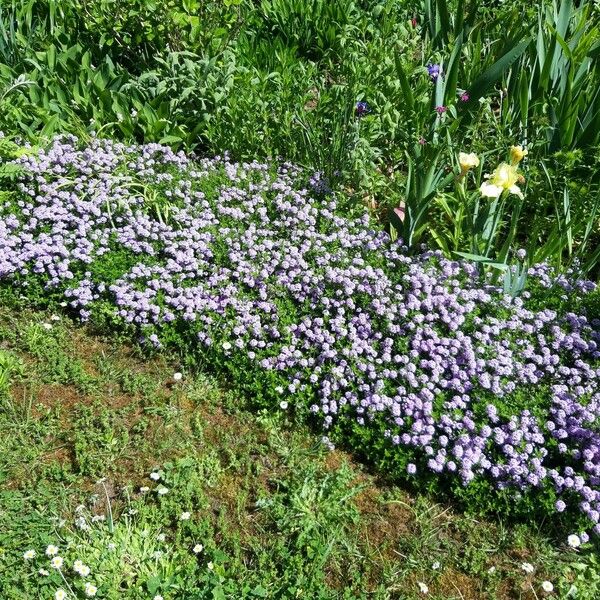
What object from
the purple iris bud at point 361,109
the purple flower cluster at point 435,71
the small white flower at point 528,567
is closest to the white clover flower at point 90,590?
the small white flower at point 528,567

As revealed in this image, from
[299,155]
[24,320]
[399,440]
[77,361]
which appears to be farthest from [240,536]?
[299,155]

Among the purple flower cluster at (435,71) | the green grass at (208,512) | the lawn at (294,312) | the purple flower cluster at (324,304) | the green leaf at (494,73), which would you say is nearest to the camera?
the green grass at (208,512)

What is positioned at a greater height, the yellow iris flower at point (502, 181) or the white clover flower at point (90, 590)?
the yellow iris flower at point (502, 181)

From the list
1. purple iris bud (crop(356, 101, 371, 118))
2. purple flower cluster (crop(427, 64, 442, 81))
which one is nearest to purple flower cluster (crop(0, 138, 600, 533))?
purple iris bud (crop(356, 101, 371, 118))

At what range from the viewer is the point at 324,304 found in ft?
11.1

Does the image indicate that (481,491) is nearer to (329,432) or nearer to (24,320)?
(329,432)

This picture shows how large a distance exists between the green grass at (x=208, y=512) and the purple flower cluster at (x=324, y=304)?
22cm

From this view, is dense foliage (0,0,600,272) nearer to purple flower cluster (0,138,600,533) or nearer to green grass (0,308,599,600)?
purple flower cluster (0,138,600,533)

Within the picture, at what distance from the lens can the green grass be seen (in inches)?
101

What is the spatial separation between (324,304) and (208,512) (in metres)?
1.16

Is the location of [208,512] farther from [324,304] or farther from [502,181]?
[502,181]

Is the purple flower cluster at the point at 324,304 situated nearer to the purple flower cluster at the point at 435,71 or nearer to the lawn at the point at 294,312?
the lawn at the point at 294,312

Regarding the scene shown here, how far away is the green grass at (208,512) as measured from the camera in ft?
8.44

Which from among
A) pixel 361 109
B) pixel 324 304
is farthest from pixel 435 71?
pixel 324 304
